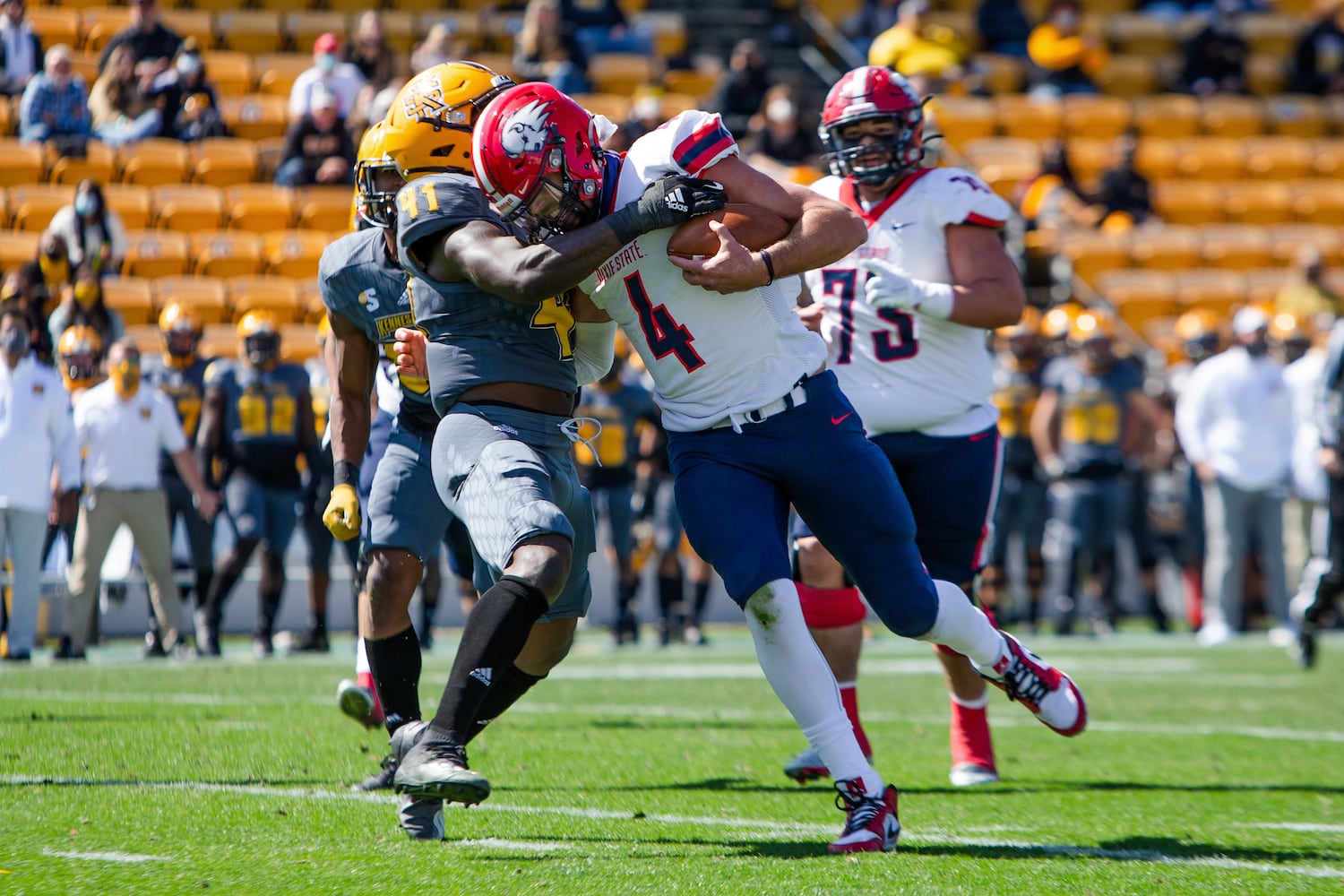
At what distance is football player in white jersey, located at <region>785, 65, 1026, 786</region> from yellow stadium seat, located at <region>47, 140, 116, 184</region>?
10.2 meters

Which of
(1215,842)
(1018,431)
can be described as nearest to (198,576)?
(1018,431)

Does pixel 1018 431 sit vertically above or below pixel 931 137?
below

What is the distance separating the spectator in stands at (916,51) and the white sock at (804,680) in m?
12.9

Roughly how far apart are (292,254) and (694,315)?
10.4 m

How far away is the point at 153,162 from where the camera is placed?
14.2 meters

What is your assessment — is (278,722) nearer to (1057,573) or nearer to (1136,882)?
(1136,882)

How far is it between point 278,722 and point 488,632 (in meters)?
2.88

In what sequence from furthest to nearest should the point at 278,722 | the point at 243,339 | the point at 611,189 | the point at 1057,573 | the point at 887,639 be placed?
the point at 1057,573
the point at 887,639
the point at 243,339
the point at 278,722
the point at 611,189

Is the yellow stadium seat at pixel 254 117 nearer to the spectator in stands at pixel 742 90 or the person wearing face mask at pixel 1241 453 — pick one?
the spectator in stands at pixel 742 90

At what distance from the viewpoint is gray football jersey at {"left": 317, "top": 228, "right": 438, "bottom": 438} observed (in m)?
4.62

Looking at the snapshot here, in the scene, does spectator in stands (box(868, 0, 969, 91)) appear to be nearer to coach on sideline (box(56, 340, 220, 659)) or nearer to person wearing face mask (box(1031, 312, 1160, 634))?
person wearing face mask (box(1031, 312, 1160, 634))

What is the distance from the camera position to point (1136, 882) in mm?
3512

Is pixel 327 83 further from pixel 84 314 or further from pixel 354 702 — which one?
pixel 354 702

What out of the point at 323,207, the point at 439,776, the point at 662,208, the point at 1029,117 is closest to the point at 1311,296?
the point at 1029,117
